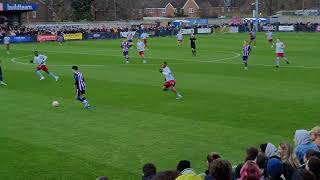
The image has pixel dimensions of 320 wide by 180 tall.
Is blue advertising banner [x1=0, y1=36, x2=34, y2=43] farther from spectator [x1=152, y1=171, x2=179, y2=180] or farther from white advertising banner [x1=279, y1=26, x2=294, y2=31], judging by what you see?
spectator [x1=152, y1=171, x2=179, y2=180]

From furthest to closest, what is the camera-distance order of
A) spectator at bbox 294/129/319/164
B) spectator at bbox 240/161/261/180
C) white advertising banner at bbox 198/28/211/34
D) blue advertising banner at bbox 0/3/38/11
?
white advertising banner at bbox 198/28/211/34 → blue advertising banner at bbox 0/3/38/11 → spectator at bbox 294/129/319/164 → spectator at bbox 240/161/261/180

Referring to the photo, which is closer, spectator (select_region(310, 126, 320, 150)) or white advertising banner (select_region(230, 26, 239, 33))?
spectator (select_region(310, 126, 320, 150))

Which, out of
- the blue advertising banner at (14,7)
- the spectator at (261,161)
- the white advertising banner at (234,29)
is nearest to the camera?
the spectator at (261,161)

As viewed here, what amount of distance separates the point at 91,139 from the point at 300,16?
3603 inches

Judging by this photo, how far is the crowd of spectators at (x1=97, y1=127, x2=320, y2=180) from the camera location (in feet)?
25.9

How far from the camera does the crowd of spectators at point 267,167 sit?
789cm

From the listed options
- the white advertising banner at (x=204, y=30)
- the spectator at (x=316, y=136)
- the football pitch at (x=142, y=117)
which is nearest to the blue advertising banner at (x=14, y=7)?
the white advertising banner at (x=204, y=30)

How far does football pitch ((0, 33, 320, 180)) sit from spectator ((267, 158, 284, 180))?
4976 mm

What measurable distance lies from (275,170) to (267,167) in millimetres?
178

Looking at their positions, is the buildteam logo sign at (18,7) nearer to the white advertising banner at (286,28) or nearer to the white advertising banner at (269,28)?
the white advertising banner at (269,28)

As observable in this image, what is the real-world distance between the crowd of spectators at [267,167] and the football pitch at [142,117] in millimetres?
3590

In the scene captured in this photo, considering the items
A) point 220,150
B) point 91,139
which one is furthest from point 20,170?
point 220,150

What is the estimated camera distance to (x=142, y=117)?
69.4ft

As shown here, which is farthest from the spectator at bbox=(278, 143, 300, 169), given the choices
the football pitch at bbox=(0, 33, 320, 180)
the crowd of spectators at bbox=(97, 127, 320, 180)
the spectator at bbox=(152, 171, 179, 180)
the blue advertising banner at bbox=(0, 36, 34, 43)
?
the blue advertising banner at bbox=(0, 36, 34, 43)
